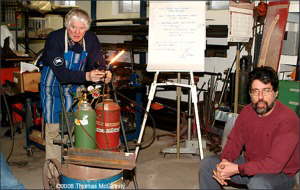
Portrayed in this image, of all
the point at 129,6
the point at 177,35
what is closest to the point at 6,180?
the point at 177,35

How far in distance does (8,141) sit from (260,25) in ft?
10.1

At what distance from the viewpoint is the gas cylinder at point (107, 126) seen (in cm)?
302

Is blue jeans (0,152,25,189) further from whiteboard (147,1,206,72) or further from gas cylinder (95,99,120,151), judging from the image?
whiteboard (147,1,206,72)

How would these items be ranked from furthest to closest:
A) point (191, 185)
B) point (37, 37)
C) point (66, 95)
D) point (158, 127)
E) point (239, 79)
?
point (37, 37) < point (158, 127) < point (239, 79) < point (191, 185) < point (66, 95)

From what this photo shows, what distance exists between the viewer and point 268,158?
2283 millimetres

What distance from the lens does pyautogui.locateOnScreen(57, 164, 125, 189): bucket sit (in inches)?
93.2

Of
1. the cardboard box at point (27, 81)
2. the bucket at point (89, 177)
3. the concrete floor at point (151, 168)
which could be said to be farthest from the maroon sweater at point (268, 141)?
the cardboard box at point (27, 81)

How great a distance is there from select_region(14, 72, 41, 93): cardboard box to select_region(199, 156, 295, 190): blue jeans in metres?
2.35

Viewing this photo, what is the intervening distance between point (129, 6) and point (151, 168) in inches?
148

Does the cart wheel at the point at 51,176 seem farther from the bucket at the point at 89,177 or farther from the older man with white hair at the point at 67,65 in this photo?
the older man with white hair at the point at 67,65

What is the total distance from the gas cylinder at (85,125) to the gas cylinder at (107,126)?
0.35 feet

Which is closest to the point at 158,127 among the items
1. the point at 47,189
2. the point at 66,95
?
the point at 66,95

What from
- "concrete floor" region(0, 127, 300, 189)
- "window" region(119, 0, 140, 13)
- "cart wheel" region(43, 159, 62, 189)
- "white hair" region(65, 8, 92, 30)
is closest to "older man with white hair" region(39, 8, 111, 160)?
"white hair" region(65, 8, 92, 30)

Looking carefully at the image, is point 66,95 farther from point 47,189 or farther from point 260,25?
point 260,25
